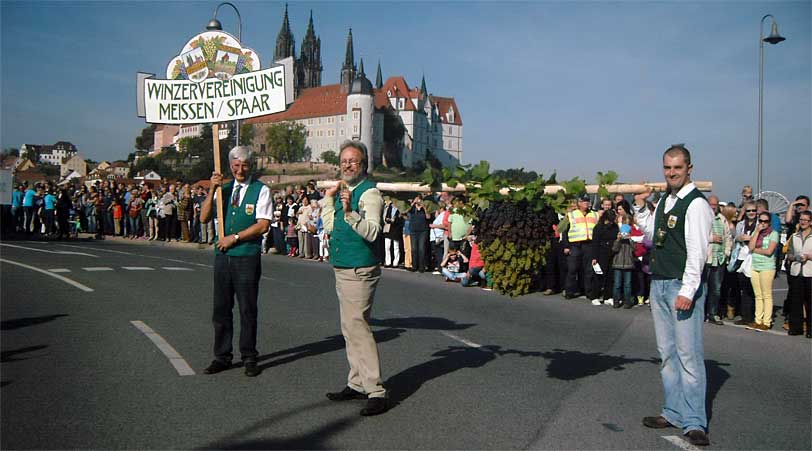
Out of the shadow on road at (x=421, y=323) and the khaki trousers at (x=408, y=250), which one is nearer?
the shadow on road at (x=421, y=323)

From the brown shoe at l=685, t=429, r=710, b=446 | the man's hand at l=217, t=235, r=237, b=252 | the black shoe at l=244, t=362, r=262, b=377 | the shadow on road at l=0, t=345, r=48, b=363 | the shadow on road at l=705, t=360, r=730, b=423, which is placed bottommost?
the shadow on road at l=705, t=360, r=730, b=423

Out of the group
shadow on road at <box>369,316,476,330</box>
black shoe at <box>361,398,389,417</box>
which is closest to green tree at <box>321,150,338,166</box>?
shadow on road at <box>369,316,476,330</box>

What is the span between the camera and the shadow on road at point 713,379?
22.2 feet

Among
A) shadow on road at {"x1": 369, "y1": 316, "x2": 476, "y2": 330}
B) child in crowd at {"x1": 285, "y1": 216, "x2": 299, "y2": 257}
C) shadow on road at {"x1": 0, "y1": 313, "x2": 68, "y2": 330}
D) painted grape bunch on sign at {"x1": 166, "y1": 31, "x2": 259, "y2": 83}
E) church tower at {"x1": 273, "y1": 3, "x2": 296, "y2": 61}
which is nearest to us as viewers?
painted grape bunch on sign at {"x1": 166, "y1": 31, "x2": 259, "y2": 83}

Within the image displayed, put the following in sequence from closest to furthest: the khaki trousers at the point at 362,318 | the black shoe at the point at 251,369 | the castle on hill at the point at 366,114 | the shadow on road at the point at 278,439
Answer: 1. the shadow on road at the point at 278,439
2. the khaki trousers at the point at 362,318
3. the black shoe at the point at 251,369
4. the castle on hill at the point at 366,114

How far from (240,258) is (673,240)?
4.14 metres

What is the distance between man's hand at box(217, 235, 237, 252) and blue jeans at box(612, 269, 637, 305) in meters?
9.02

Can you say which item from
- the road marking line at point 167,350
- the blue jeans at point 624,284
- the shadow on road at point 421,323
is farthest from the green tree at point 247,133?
the road marking line at point 167,350

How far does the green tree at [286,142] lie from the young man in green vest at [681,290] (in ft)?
461

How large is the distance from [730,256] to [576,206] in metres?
9.12

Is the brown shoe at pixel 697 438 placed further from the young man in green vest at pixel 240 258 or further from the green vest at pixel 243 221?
the green vest at pixel 243 221

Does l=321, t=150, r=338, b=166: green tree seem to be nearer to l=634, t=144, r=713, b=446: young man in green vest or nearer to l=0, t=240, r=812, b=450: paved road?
l=0, t=240, r=812, b=450: paved road

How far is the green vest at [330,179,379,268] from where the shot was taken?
595 centimetres

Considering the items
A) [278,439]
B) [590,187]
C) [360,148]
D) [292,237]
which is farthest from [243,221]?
[292,237]
